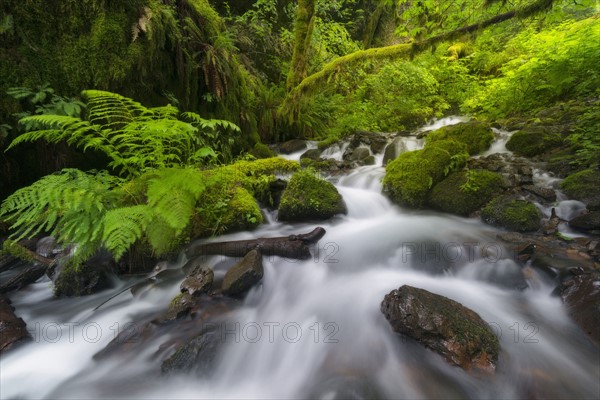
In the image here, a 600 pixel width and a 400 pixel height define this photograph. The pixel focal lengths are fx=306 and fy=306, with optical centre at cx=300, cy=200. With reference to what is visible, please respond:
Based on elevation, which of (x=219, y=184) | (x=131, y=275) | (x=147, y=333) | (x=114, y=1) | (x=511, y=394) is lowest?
(x=511, y=394)

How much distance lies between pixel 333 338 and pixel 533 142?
537 centimetres

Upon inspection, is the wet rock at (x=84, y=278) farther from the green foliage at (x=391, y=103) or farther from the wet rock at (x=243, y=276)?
the green foliage at (x=391, y=103)

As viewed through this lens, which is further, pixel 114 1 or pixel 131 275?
pixel 114 1

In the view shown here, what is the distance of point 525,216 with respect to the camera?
372 cm

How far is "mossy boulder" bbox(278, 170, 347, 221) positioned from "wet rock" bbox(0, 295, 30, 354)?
278 cm

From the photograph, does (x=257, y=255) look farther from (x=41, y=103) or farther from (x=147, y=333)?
(x=41, y=103)

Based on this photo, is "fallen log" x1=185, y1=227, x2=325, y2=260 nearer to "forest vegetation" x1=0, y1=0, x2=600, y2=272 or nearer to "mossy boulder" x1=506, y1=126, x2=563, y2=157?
"forest vegetation" x1=0, y1=0, x2=600, y2=272

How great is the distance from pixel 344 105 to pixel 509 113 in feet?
14.8

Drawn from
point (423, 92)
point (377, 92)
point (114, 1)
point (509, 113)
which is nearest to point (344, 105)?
point (377, 92)

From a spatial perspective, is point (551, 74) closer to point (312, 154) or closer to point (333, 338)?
point (312, 154)

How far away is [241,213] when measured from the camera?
153 inches

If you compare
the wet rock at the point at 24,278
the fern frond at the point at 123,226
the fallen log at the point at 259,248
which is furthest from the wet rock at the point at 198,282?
the wet rock at the point at 24,278

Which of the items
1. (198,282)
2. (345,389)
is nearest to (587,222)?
(345,389)

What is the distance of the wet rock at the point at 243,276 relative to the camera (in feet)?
9.43
